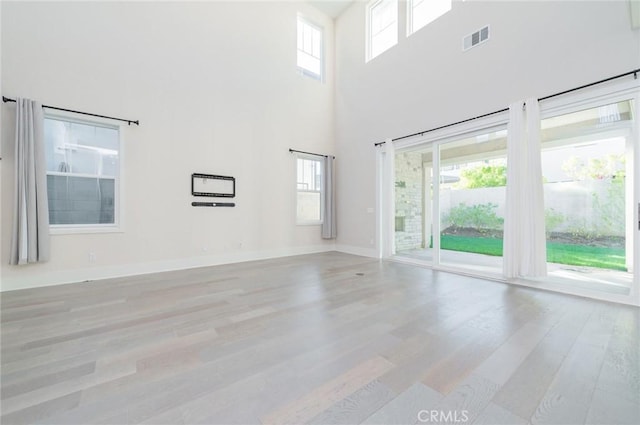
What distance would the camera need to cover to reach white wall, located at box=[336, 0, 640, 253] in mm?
2811

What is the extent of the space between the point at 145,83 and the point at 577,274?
265 inches

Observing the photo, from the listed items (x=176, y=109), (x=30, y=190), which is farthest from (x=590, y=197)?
(x=30, y=190)

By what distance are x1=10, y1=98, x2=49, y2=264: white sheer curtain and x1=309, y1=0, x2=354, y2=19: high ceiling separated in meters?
5.77

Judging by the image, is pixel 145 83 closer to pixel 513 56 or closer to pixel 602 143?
pixel 513 56

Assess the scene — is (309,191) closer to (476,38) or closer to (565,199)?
(476,38)

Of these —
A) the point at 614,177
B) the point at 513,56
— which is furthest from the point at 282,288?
the point at 513,56

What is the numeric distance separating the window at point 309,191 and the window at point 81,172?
3.33 metres

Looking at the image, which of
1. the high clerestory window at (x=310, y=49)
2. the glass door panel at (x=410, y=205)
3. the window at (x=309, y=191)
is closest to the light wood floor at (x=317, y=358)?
the glass door panel at (x=410, y=205)

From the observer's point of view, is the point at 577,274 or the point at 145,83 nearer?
the point at 577,274

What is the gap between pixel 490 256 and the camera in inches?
155

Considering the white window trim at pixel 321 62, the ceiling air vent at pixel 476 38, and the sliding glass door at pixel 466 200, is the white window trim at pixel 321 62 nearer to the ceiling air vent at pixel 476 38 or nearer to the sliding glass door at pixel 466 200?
the sliding glass door at pixel 466 200

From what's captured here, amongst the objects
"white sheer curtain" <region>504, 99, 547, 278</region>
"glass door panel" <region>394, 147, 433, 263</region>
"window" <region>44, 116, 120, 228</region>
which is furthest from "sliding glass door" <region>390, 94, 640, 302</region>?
"window" <region>44, 116, 120, 228</region>

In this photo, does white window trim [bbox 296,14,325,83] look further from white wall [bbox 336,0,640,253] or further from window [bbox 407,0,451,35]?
window [bbox 407,0,451,35]

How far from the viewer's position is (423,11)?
183 inches
